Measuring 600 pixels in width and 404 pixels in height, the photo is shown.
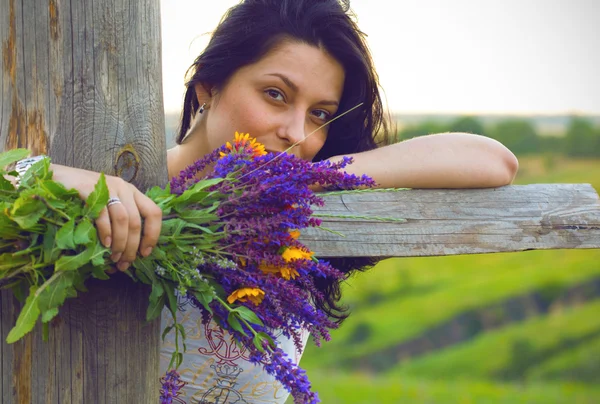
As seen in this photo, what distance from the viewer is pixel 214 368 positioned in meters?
2.52

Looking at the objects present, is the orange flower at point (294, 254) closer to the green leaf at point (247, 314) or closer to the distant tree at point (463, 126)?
the green leaf at point (247, 314)

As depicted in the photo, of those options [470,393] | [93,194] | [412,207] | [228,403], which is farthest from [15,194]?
[470,393]

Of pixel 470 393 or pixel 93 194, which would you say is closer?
pixel 93 194

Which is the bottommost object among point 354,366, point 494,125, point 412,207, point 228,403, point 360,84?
point 354,366

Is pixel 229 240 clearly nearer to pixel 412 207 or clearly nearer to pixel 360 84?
pixel 412 207

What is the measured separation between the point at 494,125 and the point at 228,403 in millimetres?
35728

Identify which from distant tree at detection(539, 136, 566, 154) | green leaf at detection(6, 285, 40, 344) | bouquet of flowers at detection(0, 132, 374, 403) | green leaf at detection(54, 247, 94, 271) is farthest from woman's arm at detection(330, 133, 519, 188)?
distant tree at detection(539, 136, 566, 154)

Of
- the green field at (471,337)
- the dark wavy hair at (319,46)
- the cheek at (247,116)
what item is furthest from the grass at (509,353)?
the cheek at (247,116)

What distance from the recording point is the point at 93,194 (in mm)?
1493

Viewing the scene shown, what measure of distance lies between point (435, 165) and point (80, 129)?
45.0 inches

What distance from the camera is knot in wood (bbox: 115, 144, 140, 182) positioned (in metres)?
1.82

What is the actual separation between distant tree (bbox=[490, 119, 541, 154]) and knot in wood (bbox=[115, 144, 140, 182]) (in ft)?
112

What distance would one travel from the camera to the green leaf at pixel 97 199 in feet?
4.86

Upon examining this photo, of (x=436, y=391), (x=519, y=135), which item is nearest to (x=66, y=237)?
(x=436, y=391)
